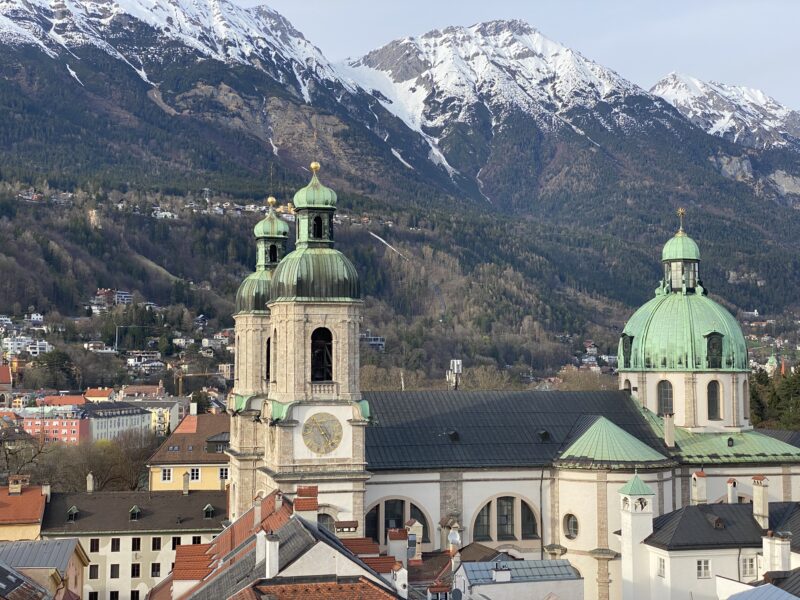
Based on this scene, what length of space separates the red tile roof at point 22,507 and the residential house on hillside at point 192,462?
23.7 meters

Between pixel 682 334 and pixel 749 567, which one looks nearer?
pixel 749 567

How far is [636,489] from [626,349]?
55.1ft

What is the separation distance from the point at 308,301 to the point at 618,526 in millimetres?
18442

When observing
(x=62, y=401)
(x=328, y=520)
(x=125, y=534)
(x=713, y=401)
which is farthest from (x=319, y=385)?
(x=62, y=401)

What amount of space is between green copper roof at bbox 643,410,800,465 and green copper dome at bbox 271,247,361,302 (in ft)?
67.9

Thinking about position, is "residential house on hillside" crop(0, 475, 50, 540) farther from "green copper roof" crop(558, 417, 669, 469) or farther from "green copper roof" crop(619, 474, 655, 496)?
"green copper roof" crop(619, 474, 655, 496)

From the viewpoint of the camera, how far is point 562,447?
61094mm

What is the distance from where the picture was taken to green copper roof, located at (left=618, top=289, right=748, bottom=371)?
219 feet

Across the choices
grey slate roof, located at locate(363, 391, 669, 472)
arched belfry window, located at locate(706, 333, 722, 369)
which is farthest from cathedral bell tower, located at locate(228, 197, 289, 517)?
arched belfry window, located at locate(706, 333, 722, 369)

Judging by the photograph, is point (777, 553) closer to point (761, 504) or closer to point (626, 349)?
point (761, 504)

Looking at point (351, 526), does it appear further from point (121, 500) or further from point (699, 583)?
point (121, 500)

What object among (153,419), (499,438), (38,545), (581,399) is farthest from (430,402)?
(153,419)

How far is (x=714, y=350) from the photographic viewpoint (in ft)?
218

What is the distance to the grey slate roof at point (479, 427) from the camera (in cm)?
5912
